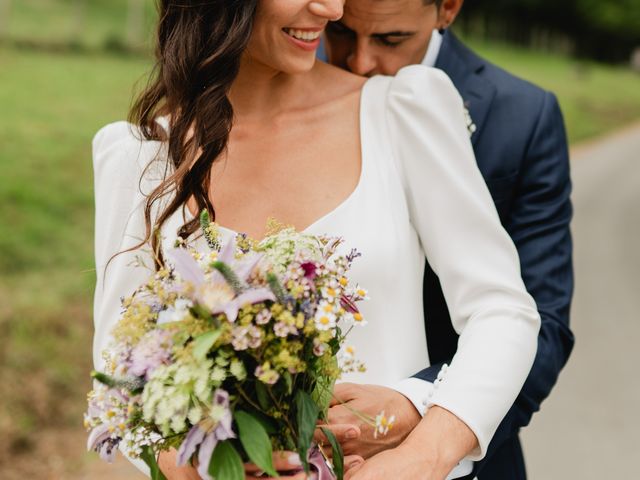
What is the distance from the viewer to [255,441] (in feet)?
5.90

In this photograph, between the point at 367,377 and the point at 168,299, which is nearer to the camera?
the point at 168,299

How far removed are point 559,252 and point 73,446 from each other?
11.8ft

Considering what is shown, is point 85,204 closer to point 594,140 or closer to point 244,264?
point 244,264

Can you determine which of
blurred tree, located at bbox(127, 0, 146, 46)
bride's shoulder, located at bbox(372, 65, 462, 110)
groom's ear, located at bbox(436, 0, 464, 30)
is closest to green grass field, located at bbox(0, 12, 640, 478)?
bride's shoulder, located at bbox(372, 65, 462, 110)

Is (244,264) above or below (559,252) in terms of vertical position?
above

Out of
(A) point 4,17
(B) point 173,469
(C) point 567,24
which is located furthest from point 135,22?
(C) point 567,24

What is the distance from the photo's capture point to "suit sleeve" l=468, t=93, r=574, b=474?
271 centimetres

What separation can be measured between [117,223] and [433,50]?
128cm

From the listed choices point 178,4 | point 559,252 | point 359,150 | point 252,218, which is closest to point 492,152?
point 559,252

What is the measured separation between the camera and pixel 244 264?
1.79m

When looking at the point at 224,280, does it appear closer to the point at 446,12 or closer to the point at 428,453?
the point at 428,453

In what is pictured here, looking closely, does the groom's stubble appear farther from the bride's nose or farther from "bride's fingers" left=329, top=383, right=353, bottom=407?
"bride's fingers" left=329, top=383, right=353, bottom=407

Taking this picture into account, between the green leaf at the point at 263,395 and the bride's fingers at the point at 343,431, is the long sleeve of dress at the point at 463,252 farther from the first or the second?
the green leaf at the point at 263,395

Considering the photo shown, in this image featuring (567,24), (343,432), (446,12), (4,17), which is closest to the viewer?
(343,432)
